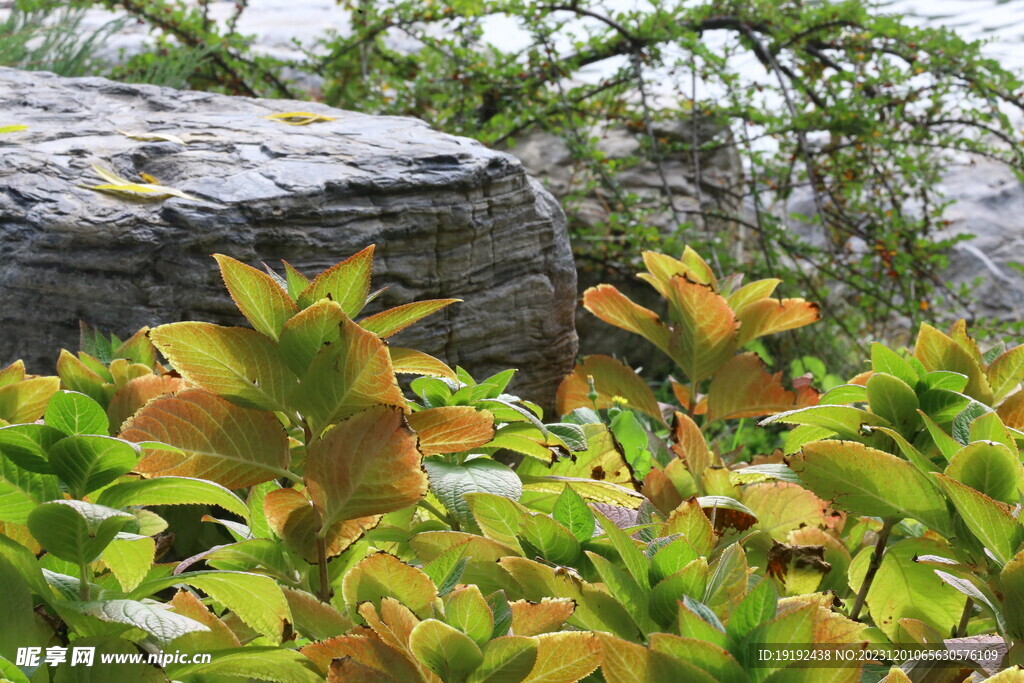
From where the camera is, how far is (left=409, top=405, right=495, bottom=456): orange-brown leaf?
2.77ft

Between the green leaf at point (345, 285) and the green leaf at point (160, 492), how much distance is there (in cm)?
21

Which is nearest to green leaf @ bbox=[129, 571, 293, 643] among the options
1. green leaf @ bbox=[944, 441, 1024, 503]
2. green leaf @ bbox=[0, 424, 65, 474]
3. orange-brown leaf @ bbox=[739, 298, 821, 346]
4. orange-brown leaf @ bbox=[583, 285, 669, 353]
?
green leaf @ bbox=[0, 424, 65, 474]

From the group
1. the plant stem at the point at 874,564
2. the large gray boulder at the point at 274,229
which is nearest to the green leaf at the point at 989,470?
the plant stem at the point at 874,564

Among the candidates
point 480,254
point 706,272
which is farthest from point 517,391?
point 706,272

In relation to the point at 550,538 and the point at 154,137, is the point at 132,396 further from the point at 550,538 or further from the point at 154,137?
the point at 154,137

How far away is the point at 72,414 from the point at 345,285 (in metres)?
0.27

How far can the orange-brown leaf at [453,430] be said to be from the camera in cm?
85

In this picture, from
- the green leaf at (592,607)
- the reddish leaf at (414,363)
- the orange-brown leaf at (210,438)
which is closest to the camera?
the green leaf at (592,607)

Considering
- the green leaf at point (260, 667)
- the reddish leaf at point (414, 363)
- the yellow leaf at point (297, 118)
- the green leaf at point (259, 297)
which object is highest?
the green leaf at point (259, 297)

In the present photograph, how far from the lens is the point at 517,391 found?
221 cm

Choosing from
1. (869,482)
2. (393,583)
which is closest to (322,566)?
(393,583)

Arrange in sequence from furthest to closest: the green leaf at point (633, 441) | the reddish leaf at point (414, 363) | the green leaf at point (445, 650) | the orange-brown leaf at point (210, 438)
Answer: the green leaf at point (633, 441)
the reddish leaf at point (414, 363)
the orange-brown leaf at point (210, 438)
the green leaf at point (445, 650)

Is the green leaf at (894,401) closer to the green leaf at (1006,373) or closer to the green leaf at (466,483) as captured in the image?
the green leaf at (1006,373)

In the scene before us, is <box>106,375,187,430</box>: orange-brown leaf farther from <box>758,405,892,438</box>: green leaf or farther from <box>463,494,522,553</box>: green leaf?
<box>758,405,892,438</box>: green leaf
